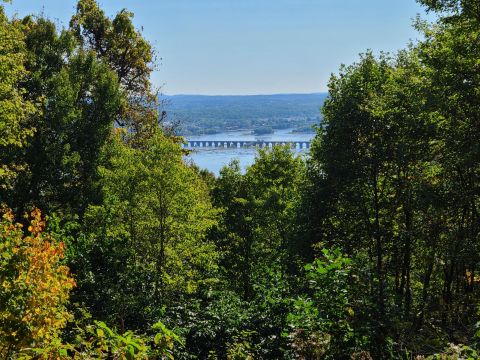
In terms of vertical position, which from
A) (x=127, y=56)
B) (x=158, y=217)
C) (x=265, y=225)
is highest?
(x=127, y=56)

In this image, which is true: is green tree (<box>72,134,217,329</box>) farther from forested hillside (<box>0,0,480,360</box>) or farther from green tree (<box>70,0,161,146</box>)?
green tree (<box>70,0,161,146</box>)

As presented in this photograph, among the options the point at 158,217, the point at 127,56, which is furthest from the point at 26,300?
the point at 127,56

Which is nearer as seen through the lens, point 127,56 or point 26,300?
point 26,300

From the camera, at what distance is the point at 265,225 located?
25969 millimetres

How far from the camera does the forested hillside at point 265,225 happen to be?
23.4 ft

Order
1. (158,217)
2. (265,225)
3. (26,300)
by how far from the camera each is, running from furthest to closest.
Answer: (265,225) → (158,217) → (26,300)

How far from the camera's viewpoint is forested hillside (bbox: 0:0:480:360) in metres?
7.14

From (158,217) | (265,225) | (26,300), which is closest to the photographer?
(26,300)

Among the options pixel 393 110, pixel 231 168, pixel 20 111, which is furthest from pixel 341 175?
pixel 231 168

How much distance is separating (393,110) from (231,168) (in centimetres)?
1795

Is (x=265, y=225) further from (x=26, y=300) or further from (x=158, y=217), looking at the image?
(x=26, y=300)

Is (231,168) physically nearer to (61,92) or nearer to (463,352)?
(61,92)

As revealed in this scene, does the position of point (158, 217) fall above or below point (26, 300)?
below

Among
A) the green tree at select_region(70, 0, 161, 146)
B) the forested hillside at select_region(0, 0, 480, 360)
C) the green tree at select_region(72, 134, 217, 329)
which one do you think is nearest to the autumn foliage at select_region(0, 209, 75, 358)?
the forested hillside at select_region(0, 0, 480, 360)
